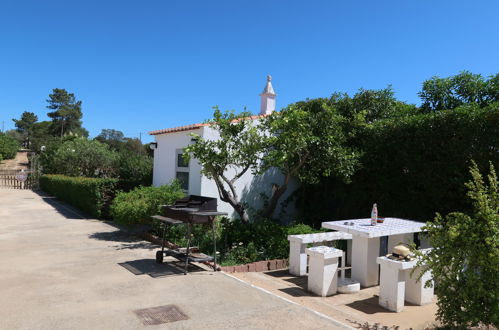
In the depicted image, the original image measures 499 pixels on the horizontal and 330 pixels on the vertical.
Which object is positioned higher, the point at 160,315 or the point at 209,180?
the point at 209,180

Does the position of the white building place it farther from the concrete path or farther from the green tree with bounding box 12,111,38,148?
the green tree with bounding box 12,111,38,148

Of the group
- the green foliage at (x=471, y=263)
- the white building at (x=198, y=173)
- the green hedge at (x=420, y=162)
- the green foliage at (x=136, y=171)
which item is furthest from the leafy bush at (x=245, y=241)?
the green foliage at (x=136, y=171)

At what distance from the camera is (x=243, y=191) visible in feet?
35.9

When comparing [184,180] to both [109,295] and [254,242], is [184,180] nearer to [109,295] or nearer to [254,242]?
[254,242]

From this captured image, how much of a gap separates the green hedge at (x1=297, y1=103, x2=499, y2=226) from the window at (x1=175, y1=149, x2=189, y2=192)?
4.32m

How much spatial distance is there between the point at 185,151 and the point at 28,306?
402 centimetres

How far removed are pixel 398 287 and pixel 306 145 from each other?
3773 mm

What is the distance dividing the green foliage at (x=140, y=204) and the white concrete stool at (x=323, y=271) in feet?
14.9

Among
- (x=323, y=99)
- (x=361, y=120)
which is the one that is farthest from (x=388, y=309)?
(x=323, y=99)

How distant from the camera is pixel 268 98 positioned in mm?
12969

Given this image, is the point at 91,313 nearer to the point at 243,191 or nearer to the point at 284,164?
the point at 284,164

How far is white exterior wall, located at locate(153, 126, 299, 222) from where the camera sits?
408 inches

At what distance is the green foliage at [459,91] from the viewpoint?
9.38 m

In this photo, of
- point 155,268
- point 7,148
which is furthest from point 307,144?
point 7,148
